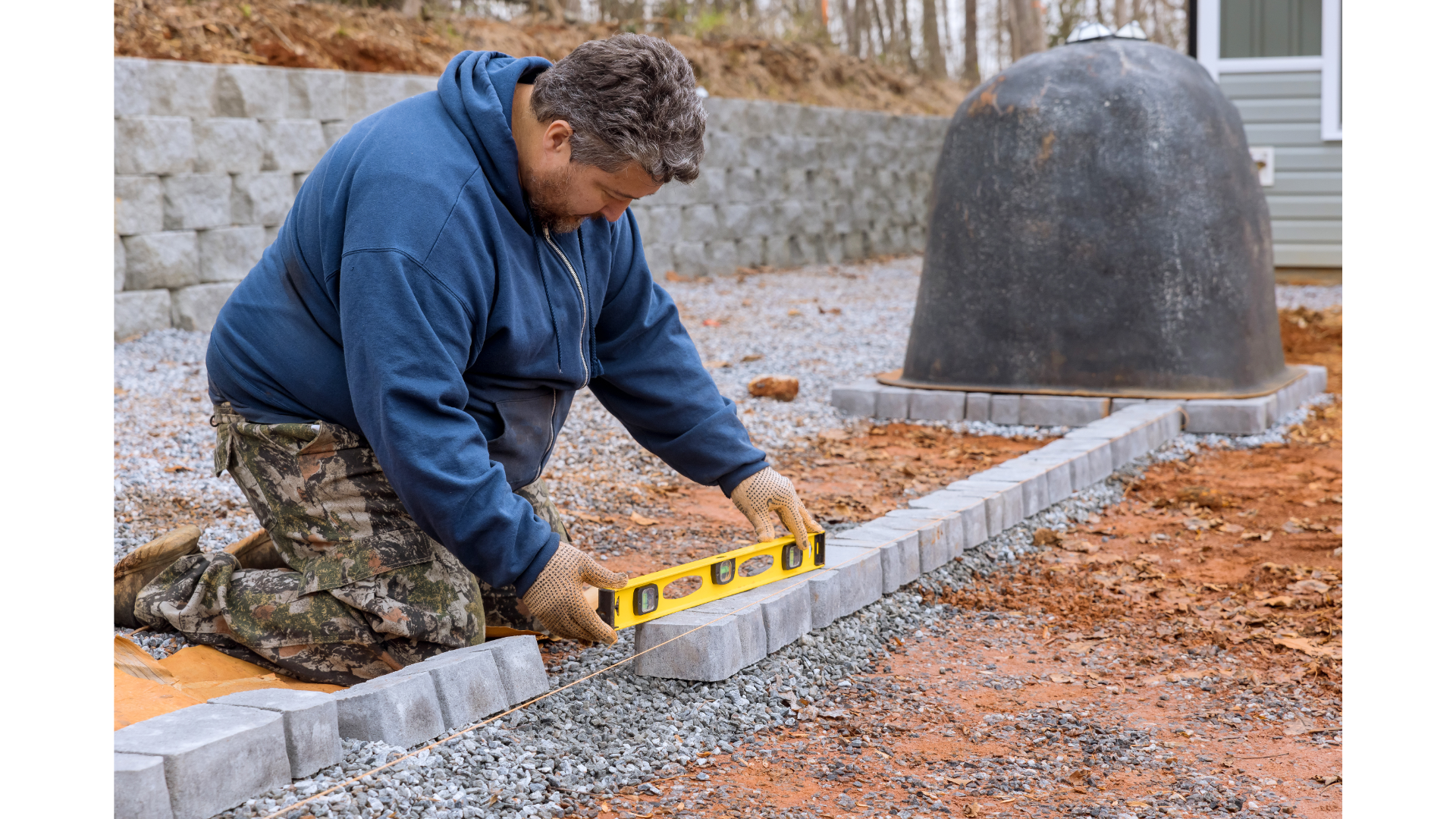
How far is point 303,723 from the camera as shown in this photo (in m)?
2.12

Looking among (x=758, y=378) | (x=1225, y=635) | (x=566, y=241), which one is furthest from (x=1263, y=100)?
(x=566, y=241)

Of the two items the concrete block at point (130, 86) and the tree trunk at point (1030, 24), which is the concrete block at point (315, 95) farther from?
the tree trunk at point (1030, 24)

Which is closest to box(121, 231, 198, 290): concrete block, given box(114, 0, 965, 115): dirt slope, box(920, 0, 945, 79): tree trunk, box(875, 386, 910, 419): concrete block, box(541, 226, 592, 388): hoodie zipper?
box(114, 0, 965, 115): dirt slope

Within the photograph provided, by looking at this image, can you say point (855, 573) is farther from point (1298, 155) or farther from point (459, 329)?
point (1298, 155)

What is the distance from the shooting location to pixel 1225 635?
3.30 metres

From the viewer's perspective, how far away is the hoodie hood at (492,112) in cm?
255

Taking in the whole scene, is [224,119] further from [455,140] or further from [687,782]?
[687,782]

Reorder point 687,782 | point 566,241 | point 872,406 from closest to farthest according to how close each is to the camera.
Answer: point 687,782
point 566,241
point 872,406

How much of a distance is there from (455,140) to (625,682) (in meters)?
1.22

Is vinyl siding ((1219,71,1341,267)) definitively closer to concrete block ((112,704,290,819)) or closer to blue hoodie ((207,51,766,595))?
blue hoodie ((207,51,766,595))

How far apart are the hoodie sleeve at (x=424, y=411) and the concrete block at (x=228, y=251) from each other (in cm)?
619

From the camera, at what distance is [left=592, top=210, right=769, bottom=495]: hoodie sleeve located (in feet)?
10.0

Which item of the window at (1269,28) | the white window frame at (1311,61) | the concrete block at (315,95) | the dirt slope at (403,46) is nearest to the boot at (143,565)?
the concrete block at (315,95)

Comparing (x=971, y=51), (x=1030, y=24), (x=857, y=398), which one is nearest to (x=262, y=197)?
(x=857, y=398)
